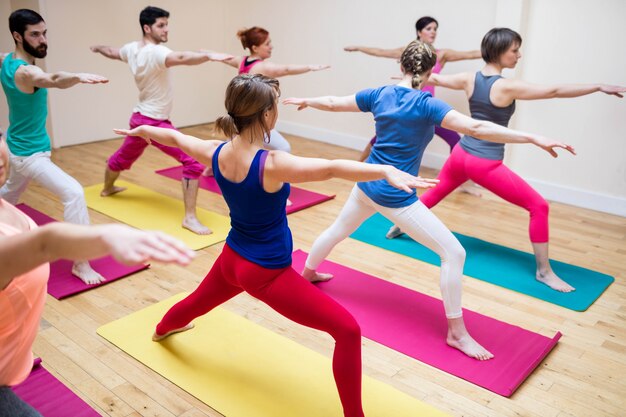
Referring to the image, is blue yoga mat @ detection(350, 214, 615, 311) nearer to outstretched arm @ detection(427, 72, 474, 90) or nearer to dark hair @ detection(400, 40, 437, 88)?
outstretched arm @ detection(427, 72, 474, 90)

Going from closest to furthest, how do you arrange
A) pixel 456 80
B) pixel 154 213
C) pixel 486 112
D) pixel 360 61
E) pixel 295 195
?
pixel 486 112 → pixel 456 80 → pixel 154 213 → pixel 295 195 → pixel 360 61

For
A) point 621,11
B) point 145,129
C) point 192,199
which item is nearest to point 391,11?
point 621,11

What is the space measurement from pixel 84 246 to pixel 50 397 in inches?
57.8

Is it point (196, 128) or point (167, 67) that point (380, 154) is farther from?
point (196, 128)

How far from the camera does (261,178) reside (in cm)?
205

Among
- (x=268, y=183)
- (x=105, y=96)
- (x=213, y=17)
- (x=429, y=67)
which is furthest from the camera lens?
(x=213, y=17)

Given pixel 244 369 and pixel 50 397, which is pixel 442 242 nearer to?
pixel 244 369

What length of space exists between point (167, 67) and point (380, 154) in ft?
6.53

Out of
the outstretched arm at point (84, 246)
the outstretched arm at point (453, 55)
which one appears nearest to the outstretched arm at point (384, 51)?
the outstretched arm at point (453, 55)

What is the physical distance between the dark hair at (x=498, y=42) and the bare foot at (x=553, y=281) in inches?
52.3

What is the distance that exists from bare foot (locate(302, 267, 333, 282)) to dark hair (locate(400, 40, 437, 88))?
121cm

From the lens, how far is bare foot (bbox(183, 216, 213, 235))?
4.18 metres

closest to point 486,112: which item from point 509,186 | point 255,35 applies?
point 509,186

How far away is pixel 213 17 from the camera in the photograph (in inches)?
284
